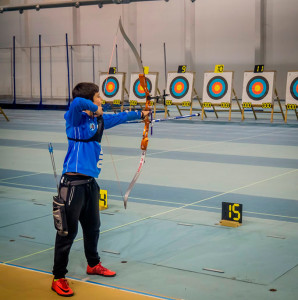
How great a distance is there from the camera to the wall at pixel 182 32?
2130cm

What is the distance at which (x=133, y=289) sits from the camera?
11.2 ft

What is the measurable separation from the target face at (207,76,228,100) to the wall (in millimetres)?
6369

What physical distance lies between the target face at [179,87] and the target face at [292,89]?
2.63 m

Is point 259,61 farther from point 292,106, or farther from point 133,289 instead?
point 133,289

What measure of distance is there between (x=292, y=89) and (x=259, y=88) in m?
0.90

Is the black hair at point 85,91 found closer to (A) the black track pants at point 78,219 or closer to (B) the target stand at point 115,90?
(A) the black track pants at point 78,219

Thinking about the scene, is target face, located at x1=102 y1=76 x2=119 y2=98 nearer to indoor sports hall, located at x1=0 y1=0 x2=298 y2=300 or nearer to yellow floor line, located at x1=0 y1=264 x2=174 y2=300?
indoor sports hall, located at x1=0 y1=0 x2=298 y2=300

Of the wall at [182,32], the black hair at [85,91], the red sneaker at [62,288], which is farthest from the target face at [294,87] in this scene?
the red sneaker at [62,288]

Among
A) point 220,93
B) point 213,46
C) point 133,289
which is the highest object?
point 213,46

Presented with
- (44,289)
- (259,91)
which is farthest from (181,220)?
(259,91)

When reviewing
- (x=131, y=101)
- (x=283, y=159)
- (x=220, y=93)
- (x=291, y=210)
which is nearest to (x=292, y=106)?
(x=220, y=93)

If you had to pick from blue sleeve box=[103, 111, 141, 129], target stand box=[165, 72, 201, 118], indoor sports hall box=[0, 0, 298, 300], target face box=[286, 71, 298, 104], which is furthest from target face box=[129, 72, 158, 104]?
blue sleeve box=[103, 111, 141, 129]

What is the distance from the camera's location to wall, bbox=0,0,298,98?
69.9 feet

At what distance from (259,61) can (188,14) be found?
3.42m
